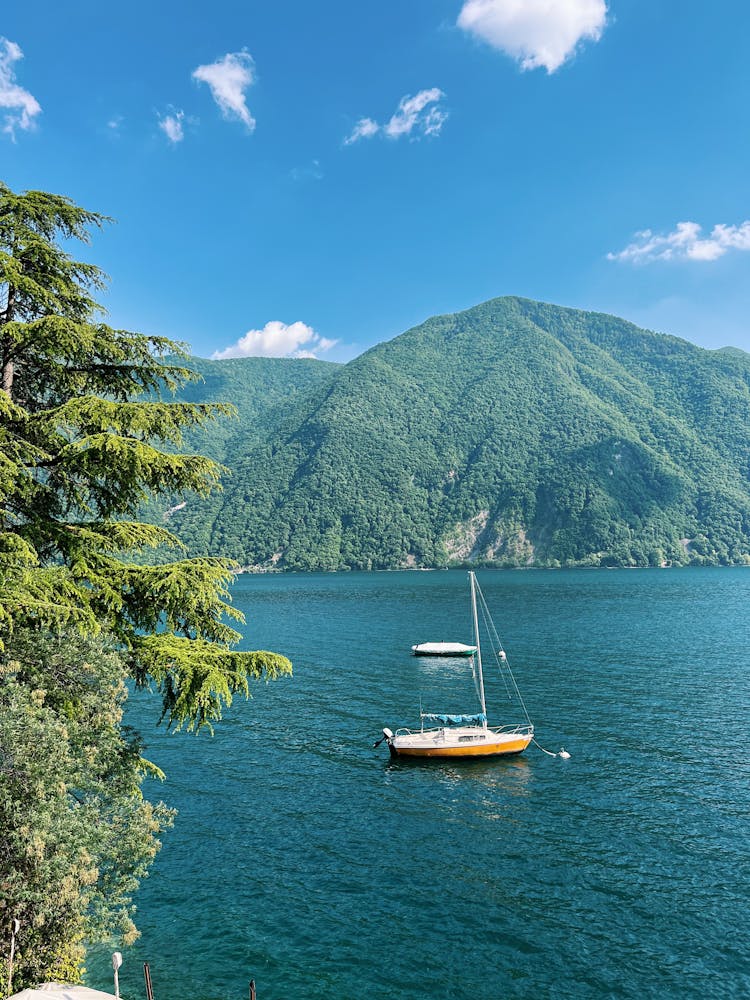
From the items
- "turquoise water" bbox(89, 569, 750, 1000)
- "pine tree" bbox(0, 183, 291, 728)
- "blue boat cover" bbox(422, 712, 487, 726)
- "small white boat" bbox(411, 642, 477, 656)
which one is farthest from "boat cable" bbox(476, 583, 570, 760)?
"pine tree" bbox(0, 183, 291, 728)

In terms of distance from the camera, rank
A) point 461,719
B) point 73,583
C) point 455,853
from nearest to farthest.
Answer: point 73,583
point 455,853
point 461,719

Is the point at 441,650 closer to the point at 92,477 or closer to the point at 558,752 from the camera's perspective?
the point at 558,752

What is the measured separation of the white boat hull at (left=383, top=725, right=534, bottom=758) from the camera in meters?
39.3

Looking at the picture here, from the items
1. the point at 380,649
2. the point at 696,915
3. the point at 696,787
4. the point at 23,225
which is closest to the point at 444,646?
the point at 380,649

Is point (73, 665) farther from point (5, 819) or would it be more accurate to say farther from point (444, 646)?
point (444, 646)

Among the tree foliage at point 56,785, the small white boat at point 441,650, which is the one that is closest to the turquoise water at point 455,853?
the tree foliage at point 56,785

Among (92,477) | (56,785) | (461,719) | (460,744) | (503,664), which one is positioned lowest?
(503,664)

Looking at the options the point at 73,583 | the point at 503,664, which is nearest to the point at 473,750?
the point at 503,664

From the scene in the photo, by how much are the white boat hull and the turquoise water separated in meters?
0.92

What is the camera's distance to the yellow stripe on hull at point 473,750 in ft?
129

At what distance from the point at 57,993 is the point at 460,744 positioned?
29.7 m

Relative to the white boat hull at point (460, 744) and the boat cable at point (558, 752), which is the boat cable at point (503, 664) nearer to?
the boat cable at point (558, 752)

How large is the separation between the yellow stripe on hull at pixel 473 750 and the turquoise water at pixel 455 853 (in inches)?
31.1

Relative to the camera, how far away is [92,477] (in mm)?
12398
